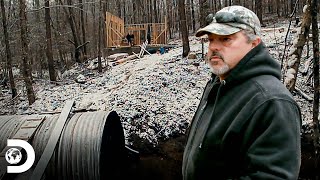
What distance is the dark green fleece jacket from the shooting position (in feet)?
5.53

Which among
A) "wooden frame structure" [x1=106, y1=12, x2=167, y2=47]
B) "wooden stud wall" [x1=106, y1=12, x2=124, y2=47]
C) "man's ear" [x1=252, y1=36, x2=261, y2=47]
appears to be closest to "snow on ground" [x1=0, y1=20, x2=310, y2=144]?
"wooden stud wall" [x1=106, y1=12, x2=124, y2=47]

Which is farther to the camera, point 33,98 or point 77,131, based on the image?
point 33,98

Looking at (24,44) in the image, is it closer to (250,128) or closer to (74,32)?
(74,32)

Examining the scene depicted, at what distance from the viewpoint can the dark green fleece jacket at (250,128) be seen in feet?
5.53

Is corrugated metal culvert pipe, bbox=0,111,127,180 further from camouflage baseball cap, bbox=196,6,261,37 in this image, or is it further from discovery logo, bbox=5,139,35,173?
camouflage baseball cap, bbox=196,6,261,37

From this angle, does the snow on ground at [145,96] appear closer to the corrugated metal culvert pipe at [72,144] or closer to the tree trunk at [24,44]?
the tree trunk at [24,44]

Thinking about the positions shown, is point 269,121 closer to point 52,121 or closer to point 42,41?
point 52,121

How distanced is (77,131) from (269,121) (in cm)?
470

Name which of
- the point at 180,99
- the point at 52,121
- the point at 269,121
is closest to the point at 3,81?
the point at 180,99

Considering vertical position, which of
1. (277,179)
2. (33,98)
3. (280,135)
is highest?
(280,135)

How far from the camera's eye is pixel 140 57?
2178 cm

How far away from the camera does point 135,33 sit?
86.5 feet

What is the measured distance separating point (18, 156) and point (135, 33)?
857 inches

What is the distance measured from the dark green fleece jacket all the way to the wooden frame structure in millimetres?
22910
